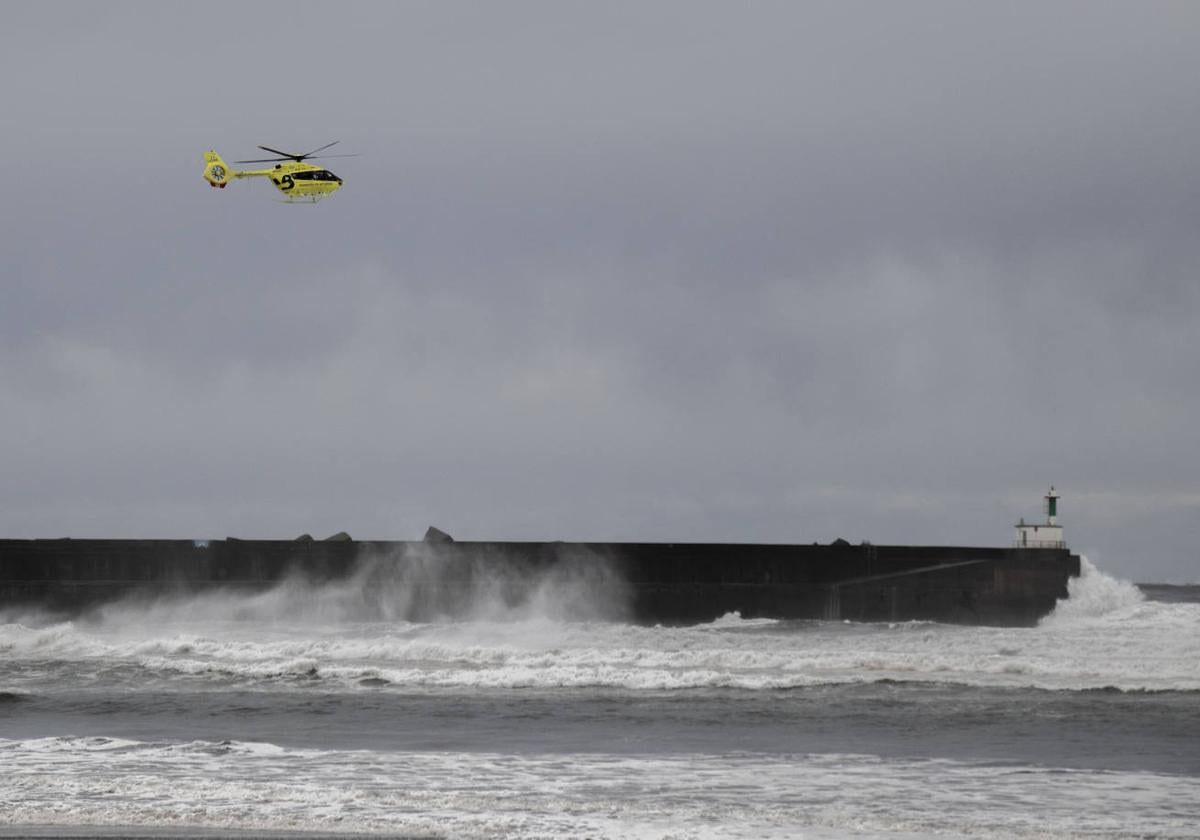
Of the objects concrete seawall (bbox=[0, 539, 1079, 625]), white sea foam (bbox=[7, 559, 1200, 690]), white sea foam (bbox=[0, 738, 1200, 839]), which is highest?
concrete seawall (bbox=[0, 539, 1079, 625])

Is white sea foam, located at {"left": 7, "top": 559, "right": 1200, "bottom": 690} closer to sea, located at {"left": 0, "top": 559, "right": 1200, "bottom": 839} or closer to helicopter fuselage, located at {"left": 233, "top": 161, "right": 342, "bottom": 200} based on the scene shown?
sea, located at {"left": 0, "top": 559, "right": 1200, "bottom": 839}

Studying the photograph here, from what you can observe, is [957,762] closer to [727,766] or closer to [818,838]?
[727,766]

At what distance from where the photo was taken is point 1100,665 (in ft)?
70.8

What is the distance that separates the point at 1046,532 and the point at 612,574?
9.18 meters

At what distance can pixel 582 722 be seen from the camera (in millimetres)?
16844

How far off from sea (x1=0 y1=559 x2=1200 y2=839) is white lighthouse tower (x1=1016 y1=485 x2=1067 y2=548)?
0.92 meters

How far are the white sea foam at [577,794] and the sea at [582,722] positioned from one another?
0.05 meters

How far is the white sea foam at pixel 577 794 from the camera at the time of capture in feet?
34.9

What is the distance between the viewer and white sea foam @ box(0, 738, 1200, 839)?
419 inches

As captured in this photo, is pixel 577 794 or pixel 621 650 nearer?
pixel 577 794

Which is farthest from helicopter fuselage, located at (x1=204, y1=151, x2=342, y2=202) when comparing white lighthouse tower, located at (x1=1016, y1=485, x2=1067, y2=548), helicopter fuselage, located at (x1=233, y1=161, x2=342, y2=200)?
white lighthouse tower, located at (x1=1016, y1=485, x2=1067, y2=548)

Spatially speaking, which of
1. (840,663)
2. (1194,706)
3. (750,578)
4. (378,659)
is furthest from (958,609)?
(378,659)

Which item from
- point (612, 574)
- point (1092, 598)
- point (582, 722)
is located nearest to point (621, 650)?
point (612, 574)

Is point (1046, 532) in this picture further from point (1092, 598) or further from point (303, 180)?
point (303, 180)
